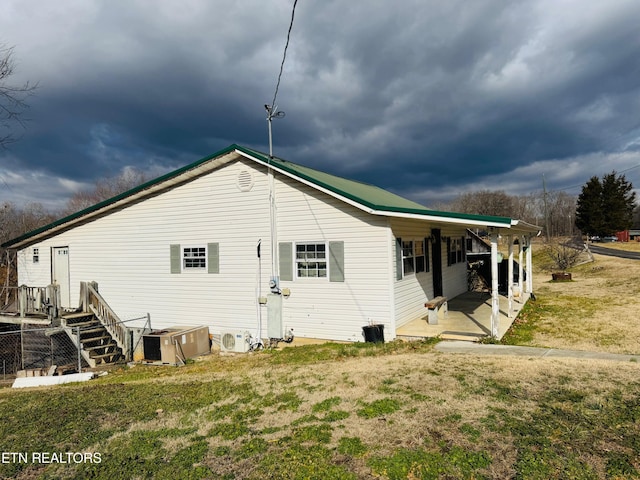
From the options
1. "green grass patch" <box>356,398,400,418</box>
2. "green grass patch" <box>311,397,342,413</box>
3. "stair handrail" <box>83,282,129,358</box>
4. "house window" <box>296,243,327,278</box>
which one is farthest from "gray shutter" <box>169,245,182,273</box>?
"green grass patch" <box>356,398,400,418</box>

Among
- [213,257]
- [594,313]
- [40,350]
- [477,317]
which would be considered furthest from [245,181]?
[594,313]

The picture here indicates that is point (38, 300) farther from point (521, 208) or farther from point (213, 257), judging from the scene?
point (521, 208)

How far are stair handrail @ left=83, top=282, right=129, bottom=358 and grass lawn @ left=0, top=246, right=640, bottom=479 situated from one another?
5611 millimetres

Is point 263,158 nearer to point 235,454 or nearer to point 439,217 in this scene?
point 439,217

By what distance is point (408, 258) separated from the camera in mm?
11219

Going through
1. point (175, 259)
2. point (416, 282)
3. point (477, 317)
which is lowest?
point (477, 317)

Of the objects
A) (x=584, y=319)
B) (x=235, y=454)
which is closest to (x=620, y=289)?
(x=584, y=319)

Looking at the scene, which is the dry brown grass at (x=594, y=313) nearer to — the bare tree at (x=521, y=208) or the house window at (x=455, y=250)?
the house window at (x=455, y=250)

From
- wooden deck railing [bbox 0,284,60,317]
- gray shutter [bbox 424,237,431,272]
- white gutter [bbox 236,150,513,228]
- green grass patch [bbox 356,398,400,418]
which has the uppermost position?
white gutter [bbox 236,150,513,228]

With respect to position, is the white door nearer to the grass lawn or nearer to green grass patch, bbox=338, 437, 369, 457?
the grass lawn

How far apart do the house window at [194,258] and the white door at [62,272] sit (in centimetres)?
593

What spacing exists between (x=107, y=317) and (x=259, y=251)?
6556 millimetres

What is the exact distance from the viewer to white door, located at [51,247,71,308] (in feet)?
49.8

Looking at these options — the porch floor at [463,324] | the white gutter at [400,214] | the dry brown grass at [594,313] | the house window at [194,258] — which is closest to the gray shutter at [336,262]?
the white gutter at [400,214]
